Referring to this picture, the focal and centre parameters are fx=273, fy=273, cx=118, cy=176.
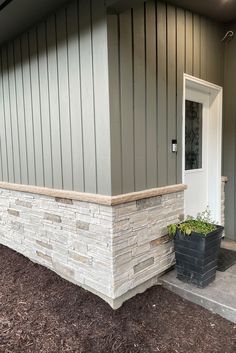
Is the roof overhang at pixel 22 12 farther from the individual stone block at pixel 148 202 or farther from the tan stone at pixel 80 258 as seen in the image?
the tan stone at pixel 80 258

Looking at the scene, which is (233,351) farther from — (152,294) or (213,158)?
(213,158)

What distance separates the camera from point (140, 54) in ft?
7.95

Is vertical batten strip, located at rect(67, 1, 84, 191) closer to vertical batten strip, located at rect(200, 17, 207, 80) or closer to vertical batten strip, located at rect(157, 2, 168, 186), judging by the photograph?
vertical batten strip, located at rect(157, 2, 168, 186)

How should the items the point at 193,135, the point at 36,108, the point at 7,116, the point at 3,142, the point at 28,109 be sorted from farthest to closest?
the point at 3,142 → the point at 7,116 → the point at 193,135 → the point at 28,109 → the point at 36,108

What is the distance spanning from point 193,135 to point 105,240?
179cm

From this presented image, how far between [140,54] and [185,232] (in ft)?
5.46

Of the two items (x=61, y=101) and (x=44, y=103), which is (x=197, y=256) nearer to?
(x=61, y=101)

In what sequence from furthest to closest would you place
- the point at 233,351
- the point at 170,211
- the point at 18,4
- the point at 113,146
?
the point at 170,211, the point at 18,4, the point at 113,146, the point at 233,351

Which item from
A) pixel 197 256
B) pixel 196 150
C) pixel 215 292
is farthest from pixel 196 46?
pixel 215 292

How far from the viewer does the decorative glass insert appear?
3.24m

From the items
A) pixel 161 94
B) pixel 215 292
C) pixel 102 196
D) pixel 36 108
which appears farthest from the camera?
pixel 36 108

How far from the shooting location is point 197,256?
97.3 inches

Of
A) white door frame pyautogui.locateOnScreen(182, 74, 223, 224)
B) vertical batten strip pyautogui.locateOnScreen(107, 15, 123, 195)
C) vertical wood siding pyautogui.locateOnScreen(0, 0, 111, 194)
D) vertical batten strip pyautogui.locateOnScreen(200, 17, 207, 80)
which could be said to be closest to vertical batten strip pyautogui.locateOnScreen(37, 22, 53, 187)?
vertical wood siding pyautogui.locateOnScreen(0, 0, 111, 194)

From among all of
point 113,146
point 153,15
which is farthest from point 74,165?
point 153,15
